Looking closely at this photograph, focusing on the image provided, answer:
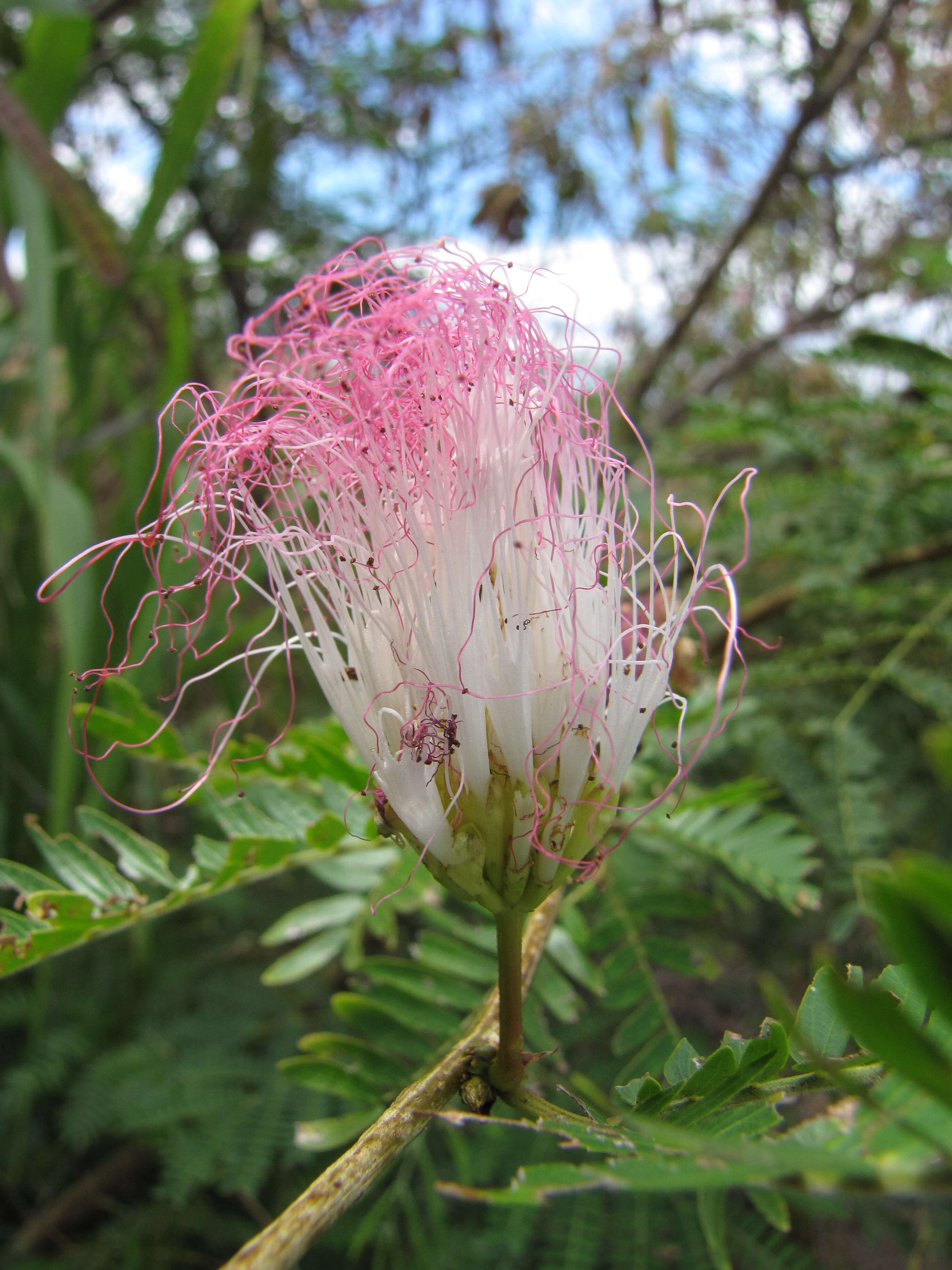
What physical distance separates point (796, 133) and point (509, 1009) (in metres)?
2.16

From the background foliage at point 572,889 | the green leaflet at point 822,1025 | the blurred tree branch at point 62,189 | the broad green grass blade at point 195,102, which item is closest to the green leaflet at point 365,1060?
the background foliage at point 572,889

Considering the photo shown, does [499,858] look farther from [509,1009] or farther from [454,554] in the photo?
[454,554]

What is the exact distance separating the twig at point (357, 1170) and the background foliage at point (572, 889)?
0.17 ft

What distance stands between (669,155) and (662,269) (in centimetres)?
82

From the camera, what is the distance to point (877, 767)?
121 centimetres

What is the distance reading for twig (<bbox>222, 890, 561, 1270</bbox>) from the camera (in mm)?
369

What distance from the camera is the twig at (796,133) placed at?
1.88m

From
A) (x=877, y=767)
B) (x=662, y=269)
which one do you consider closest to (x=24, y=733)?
(x=877, y=767)

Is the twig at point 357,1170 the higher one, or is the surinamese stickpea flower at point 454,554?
the surinamese stickpea flower at point 454,554

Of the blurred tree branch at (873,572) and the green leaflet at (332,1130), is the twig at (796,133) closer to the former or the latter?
the blurred tree branch at (873,572)

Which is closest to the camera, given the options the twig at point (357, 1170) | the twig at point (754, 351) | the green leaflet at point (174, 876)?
the twig at point (357, 1170)

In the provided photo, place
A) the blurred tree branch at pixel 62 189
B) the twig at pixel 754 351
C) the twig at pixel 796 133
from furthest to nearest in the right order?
the twig at pixel 754 351 → the twig at pixel 796 133 → the blurred tree branch at pixel 62 189

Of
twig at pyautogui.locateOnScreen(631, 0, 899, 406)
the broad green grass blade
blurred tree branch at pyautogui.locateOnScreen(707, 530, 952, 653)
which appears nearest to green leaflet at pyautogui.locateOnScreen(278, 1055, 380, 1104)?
blurred tree branch at pyautogui.locateOnScreen(707, 530, 952, 653)

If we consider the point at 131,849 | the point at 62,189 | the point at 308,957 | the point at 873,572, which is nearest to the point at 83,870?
the point at 131,849
